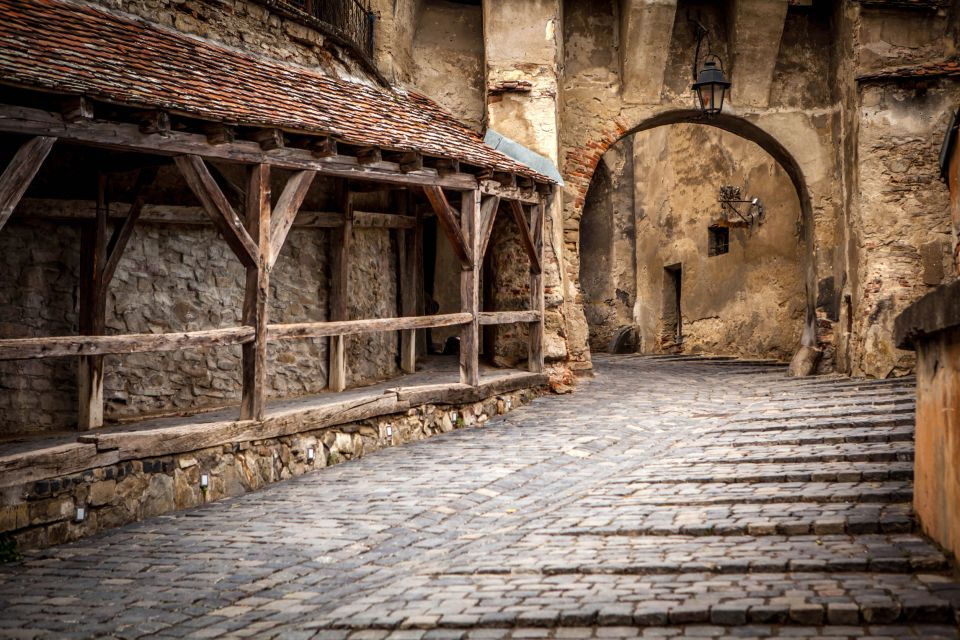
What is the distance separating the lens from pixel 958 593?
Result: 168 inches

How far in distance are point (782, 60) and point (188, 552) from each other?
11.7 meters

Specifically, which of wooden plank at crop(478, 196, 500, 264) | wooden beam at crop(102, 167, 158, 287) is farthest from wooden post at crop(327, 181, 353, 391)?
wooden beam at crop(102, 167, 158, 287)

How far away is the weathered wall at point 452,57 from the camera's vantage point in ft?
46.9

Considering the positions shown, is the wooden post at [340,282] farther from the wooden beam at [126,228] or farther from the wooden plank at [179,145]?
the wooden beam at [126,228]

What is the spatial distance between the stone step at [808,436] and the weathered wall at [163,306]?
4726 mm

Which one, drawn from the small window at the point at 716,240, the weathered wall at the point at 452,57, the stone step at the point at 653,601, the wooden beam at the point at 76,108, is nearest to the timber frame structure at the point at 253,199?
the wooden beam at the point at 76,108

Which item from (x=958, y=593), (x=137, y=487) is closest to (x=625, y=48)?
(x=137, y=487)

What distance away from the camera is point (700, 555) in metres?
5.25

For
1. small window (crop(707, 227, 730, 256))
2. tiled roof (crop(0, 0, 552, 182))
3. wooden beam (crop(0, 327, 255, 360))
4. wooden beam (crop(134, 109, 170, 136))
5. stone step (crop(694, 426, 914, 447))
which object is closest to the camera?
wooden beam (crop(0, 327, 255, 360))

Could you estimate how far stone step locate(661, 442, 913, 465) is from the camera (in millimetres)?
7168

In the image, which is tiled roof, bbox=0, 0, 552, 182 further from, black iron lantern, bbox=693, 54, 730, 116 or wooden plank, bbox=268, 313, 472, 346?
black iron lantern, bbox=693, 54, 730, 116

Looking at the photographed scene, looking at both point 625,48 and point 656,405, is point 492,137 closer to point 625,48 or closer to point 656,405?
point 625,48

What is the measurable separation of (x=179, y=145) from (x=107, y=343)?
1.58 m

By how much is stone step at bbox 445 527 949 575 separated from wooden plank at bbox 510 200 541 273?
21.8 feet
